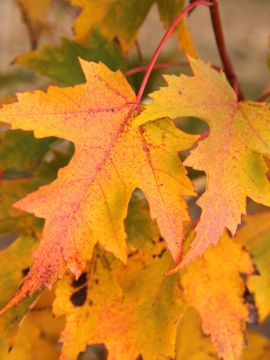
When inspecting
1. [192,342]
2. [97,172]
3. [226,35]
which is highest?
[97,172]

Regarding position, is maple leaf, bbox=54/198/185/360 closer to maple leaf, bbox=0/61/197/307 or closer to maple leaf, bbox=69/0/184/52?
maple leaf, bbox=0/61/197/307

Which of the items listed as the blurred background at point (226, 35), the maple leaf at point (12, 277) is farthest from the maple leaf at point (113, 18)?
the blurred background at point (226, 35)

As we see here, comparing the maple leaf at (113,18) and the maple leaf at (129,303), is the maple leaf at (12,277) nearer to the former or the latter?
the maple leaf at (129,303)

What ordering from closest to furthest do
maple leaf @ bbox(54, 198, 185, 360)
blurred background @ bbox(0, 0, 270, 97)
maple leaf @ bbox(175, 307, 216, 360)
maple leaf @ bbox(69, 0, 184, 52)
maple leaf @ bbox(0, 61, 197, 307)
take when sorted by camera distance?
maple leaf @ bbox(0, 61, 197, 307) → maple leaf @ bbox(54, 198, 185, 360) → maple leaf @ bbox(69, 0, 184, 52) → maple leaf @ bbox(175, 307, 216, 360) → blurred background @ bbox(0, 0, 270, 97)

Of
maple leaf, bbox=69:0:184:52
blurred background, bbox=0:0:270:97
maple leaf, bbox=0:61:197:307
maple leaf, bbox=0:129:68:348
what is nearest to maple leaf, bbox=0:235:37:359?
maple leaf, bbox=0:129:68:348

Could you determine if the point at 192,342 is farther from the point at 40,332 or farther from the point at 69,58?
the point at 69,58

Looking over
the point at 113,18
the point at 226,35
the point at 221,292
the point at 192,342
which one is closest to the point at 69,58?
the point at 113,18

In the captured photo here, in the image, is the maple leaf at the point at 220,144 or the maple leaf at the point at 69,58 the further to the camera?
the maple leaf at the point at 69,58
